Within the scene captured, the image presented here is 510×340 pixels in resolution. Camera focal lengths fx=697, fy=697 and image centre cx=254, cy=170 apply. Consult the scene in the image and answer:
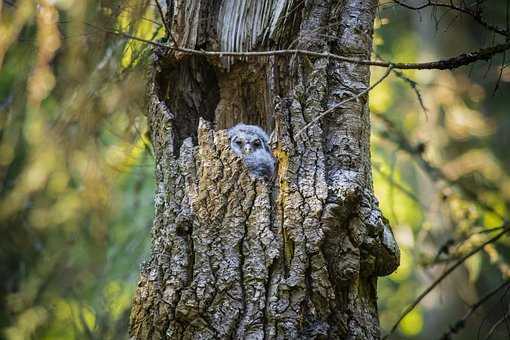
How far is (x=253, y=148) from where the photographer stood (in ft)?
9.66

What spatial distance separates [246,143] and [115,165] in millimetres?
1455

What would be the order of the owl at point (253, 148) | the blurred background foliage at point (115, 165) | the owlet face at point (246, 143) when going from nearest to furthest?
the owl at point (253, 148) < the owlet face at point (246, 143) < the blurred background foliage at point (115, 165)

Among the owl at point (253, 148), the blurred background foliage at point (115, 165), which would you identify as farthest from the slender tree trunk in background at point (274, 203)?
the blurred background foliage at point (115, 165)

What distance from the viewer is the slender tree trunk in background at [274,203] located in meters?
2.43

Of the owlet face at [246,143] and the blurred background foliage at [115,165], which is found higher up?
the blurred background foliage at [115,165]

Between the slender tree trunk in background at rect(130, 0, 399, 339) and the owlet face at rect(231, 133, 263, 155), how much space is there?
17 centimetres

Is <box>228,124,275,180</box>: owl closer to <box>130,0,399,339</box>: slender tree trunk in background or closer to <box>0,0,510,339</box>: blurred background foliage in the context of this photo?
<box>130,0,399,339</box>: slender tree trunk in background

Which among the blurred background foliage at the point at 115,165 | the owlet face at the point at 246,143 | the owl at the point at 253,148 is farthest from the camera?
the blurred background foliage at the point at 115,165

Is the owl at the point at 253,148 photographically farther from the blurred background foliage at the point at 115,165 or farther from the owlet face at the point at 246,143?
the blurred background foliage at the point at 115,165

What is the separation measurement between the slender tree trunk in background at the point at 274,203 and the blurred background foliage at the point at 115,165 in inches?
11.2

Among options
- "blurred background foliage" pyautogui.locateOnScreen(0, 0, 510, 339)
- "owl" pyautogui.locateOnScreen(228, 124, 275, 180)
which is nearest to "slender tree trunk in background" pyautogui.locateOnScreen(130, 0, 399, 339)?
"owl" pyautogui.locateOnScreen(228, 124, 275, 180)

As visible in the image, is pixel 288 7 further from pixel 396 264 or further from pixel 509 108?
pixel 509 108

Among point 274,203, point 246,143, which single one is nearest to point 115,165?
point 246,143

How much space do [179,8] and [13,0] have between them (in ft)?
5.86
